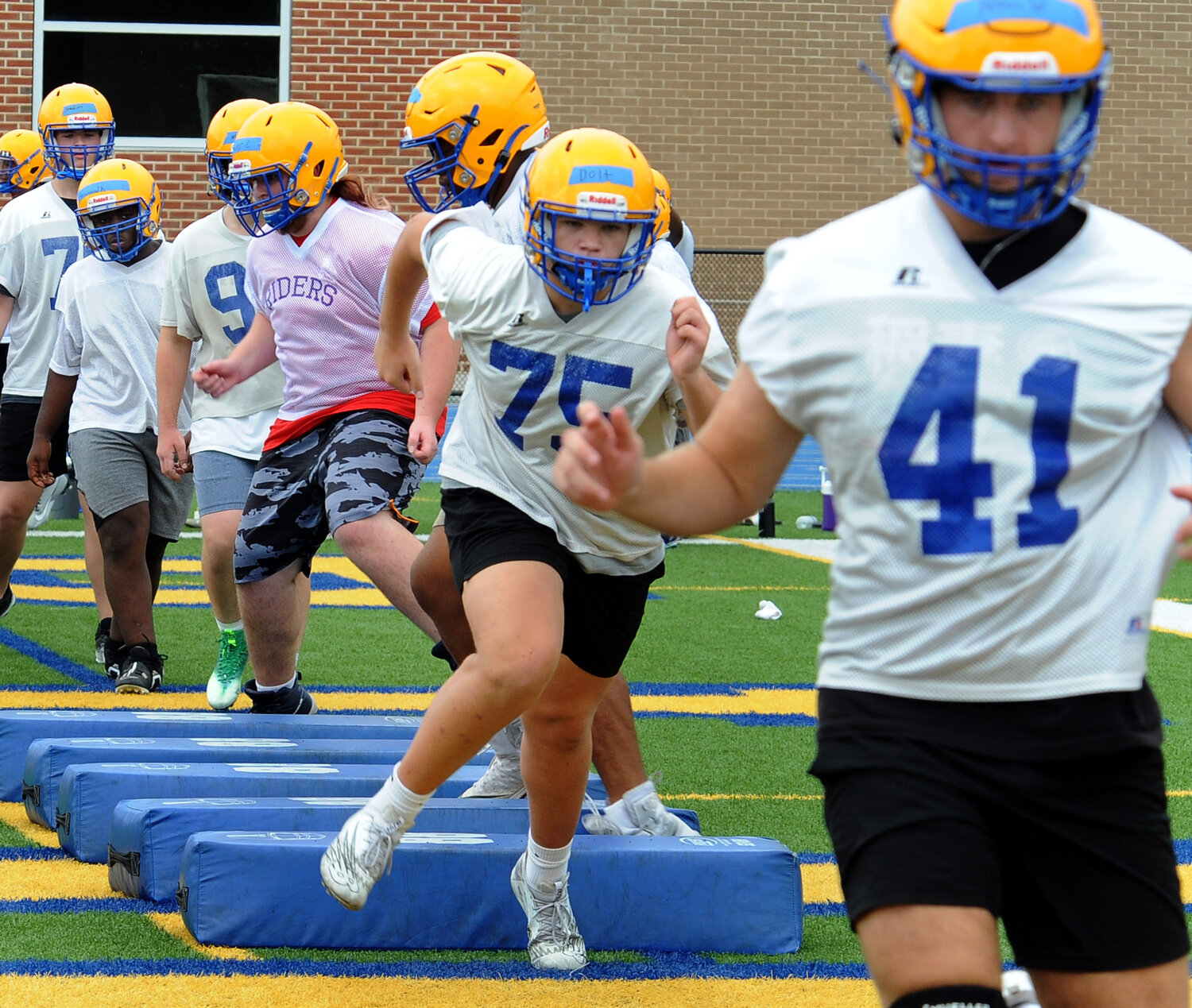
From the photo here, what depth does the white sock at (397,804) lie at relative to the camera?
374 cm

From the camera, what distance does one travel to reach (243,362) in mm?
5836

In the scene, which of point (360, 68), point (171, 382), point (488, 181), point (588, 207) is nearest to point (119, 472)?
point (171, 382)

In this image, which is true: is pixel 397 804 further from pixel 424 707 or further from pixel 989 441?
pixel 424 707

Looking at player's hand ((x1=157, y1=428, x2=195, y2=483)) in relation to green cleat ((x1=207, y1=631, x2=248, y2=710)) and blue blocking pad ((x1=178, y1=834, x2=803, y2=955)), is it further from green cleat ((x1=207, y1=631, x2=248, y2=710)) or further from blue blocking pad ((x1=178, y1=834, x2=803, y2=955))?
blue blocking pad ((x1=178, y1=834, x2=803, y2=955))

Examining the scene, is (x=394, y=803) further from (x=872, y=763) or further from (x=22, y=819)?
(x=22, y=819)

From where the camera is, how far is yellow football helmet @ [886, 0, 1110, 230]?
2.28 metres

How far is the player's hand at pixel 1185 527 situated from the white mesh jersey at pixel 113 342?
217 inches

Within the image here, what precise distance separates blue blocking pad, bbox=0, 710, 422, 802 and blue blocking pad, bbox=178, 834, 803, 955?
155 cm

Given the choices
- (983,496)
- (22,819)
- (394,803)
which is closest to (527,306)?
(394,803)

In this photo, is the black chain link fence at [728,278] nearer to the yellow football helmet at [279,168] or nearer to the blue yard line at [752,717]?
the blue yard line at [752,717]

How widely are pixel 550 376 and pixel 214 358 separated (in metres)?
3.19

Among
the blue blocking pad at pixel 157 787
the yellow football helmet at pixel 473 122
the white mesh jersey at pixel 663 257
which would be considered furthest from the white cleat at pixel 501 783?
the yellow football helmet at pixel 473 122

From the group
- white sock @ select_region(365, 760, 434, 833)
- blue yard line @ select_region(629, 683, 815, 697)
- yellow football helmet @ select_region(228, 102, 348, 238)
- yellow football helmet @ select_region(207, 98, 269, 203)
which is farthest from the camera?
blue yard line @ select_region(629, 683, 815, 697)

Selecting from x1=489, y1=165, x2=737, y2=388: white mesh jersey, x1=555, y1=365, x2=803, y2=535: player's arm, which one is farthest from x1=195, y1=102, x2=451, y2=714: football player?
x1=555, y1=365, x2=803, y2=535: player's arm
